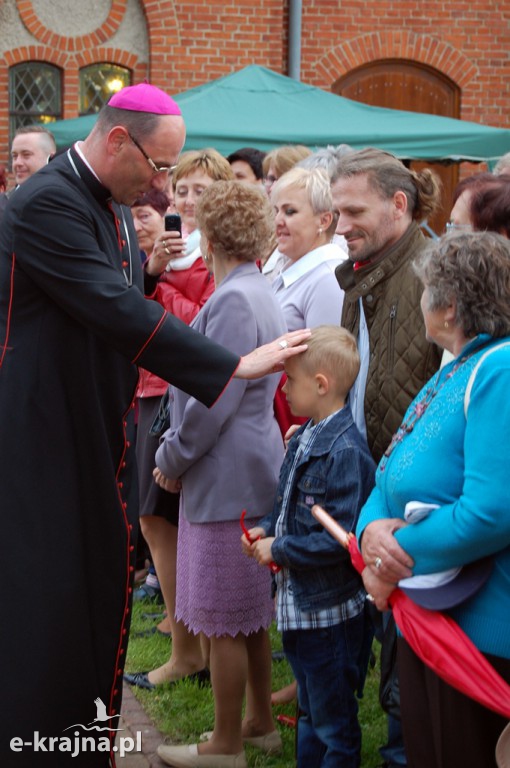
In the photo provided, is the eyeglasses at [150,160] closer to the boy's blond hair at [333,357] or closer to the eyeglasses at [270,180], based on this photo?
the boy's blond hair at [333,357]

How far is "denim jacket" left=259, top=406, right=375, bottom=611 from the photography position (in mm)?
3484

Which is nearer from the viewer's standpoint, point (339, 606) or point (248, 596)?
point (339, 606)

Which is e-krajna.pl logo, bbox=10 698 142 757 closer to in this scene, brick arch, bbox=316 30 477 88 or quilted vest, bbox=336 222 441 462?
quilted vest, bbox=336 222 441 462

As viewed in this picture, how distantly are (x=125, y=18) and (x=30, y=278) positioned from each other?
33.1ft

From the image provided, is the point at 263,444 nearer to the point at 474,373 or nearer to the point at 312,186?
the point at 312,186

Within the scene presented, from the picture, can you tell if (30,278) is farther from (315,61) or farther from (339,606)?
(315,61)

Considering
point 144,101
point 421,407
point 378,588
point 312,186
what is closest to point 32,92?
point 312,186

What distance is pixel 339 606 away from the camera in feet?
11.8

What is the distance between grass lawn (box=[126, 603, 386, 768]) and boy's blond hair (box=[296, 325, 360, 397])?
1.53 meters

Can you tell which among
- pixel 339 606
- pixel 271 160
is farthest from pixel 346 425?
pixel 271 160

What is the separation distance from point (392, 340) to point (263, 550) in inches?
33.9

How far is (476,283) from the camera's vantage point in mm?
2764

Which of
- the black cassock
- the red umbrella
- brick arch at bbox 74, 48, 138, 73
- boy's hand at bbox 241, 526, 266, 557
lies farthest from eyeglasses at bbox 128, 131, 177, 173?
brick arch at bbox 74, 48, 138, 73

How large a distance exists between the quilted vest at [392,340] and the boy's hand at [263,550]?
54cm
